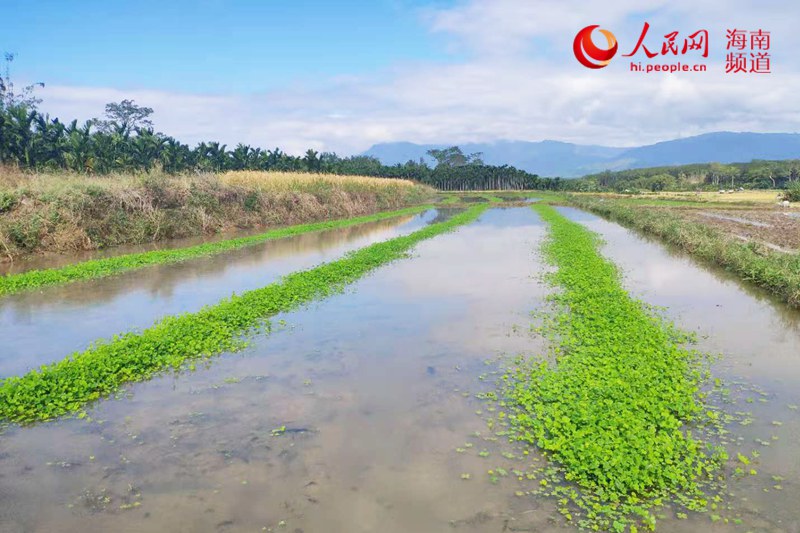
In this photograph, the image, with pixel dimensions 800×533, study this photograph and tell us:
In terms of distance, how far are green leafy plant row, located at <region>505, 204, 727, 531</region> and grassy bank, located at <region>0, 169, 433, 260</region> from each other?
752 inches

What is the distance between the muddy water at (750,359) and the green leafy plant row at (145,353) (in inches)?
289

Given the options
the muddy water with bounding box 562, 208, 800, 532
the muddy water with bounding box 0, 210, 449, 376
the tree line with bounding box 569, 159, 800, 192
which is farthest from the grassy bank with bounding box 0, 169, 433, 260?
the tree line with bounding box 569, 159, 800, 192

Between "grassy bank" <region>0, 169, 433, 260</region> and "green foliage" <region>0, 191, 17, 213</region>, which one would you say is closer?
"green foliage" <region>0, 191, 17, 213</region>

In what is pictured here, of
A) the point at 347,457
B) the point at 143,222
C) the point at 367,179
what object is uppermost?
the point at 367,179

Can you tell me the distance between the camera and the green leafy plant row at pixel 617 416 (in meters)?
5.00

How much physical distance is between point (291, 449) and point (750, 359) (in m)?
8.06

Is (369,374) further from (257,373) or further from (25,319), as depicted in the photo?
(25,319)

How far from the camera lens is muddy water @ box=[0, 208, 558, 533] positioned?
4.82 m

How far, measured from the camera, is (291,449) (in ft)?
19.5

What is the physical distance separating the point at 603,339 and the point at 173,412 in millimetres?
7147

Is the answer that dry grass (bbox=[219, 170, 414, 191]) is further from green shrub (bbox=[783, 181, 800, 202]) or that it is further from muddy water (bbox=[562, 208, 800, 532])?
green shrub (bbox=[783, 181, 800, 202])

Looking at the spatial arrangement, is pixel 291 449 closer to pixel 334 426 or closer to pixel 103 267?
pixel 334 426

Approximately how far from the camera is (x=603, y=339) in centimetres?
A: 920

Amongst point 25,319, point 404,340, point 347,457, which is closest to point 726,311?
point 404,340
